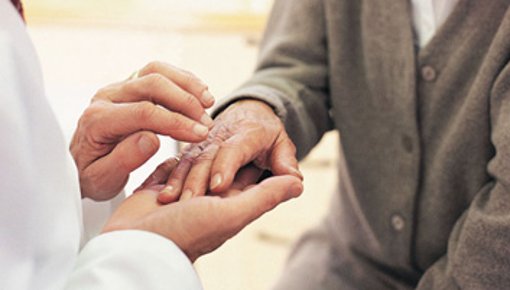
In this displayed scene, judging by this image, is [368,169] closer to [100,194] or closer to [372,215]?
[372,215]

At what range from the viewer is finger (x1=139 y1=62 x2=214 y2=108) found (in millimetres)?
595

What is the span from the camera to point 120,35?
4.44 feet

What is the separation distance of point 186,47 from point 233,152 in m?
0.59

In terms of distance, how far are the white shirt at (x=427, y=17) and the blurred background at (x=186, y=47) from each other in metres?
0.31

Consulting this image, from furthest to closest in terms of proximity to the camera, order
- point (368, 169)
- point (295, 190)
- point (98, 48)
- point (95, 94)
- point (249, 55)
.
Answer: point (249, 55), point (98, 48), point (368, 169), point (95, 94), point (295, 190)

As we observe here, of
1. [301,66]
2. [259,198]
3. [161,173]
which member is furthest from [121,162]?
[301,66]

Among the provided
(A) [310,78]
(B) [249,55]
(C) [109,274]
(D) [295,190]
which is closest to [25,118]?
(C) [109,274]

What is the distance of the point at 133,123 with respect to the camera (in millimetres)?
564

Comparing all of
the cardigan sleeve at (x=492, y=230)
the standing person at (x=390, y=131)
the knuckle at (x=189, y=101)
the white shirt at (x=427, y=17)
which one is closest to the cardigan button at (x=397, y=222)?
the standing person at (x=390, y=131)

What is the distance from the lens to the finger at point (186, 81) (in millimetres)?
595

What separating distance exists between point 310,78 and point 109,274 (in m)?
0.47

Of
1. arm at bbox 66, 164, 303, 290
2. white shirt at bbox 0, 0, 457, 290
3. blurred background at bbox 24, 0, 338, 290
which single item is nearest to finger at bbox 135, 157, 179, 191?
arm at bbox 66, 164, 303, 290

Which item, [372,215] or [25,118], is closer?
[25,118]

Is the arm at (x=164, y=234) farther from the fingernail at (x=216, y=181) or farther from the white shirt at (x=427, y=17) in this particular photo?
the white shirt at (x=427, y=17)
